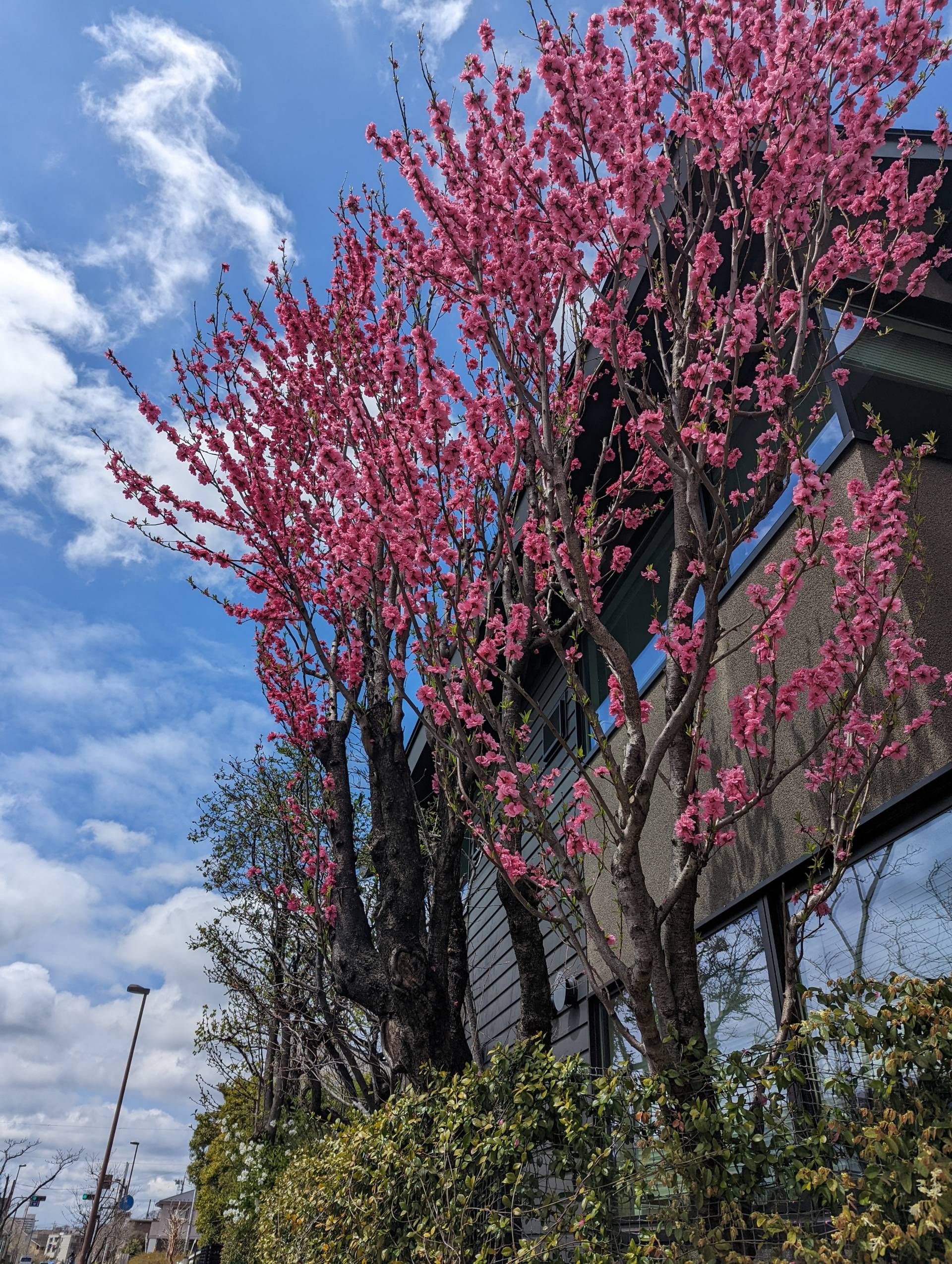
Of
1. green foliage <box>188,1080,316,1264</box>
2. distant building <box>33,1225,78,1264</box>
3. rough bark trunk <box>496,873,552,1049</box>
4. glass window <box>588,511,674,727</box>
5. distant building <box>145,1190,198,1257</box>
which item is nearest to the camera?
rough bark trunk <box>496,873,552,1049</box>

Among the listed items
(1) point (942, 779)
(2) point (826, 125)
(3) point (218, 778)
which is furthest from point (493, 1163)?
(3) point (218, 778)

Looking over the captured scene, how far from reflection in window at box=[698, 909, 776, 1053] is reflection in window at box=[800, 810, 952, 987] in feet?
1.18

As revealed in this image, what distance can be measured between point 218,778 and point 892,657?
13545mm

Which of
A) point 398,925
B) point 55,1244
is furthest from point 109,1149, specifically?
point 55,1244

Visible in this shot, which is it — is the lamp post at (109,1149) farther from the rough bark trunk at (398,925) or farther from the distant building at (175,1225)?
the rough bark trunk at (398,925)

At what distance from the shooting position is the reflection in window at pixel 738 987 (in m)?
4.55

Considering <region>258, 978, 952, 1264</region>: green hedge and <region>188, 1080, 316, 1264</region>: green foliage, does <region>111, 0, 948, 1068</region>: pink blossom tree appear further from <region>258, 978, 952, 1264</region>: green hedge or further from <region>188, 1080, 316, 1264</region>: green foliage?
<region>188, 1080, 316, 1264</region>: green foliage

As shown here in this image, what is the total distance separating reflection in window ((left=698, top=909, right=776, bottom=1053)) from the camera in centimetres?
455

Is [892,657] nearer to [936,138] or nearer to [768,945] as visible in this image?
[768,945]

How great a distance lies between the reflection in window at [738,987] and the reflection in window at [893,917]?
36 cm

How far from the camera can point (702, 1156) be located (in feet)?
9.68

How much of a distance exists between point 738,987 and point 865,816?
1415mm

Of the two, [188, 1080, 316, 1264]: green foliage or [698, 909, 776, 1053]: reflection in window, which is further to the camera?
[188, 1080, 316, 1264]: green foliage

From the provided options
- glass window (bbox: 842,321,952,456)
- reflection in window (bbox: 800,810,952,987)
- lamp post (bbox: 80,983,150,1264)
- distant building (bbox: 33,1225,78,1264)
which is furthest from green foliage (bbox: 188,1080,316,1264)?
distant building (bbox: 33,1225,78,1264)
